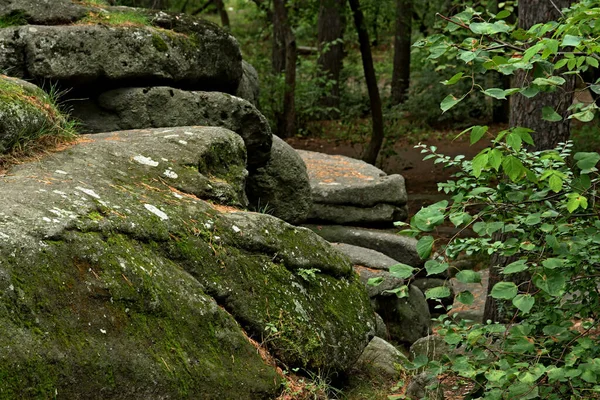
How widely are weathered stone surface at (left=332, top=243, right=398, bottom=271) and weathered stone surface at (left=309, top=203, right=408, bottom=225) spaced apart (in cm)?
158

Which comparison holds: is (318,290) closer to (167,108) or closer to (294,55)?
(167,108)

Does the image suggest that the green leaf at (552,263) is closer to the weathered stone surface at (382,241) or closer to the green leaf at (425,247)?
the green leaf at (425,247)

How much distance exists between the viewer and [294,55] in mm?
17562

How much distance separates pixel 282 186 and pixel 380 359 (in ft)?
10.2

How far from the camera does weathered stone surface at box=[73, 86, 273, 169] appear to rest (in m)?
7.73

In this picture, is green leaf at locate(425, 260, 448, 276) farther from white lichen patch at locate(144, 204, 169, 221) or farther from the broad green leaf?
white lichen patch at locate(144, 204, 169, 221)

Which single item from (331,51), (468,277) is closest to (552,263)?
(468,277)

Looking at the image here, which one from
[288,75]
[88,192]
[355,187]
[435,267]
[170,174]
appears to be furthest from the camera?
[288,75]

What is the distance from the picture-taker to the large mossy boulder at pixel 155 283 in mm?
3807

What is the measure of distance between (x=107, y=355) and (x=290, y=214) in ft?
16.0

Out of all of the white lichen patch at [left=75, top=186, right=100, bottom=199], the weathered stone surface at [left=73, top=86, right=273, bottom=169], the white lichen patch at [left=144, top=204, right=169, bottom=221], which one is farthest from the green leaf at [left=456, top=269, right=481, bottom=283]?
the weathered stone surface at [left=73, top=86, right=273, bottom=169]

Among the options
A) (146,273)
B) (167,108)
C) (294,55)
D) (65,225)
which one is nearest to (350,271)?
(146,273)

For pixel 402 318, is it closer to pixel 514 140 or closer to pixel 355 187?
pixel 355 187

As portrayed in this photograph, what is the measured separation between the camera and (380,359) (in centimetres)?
586
